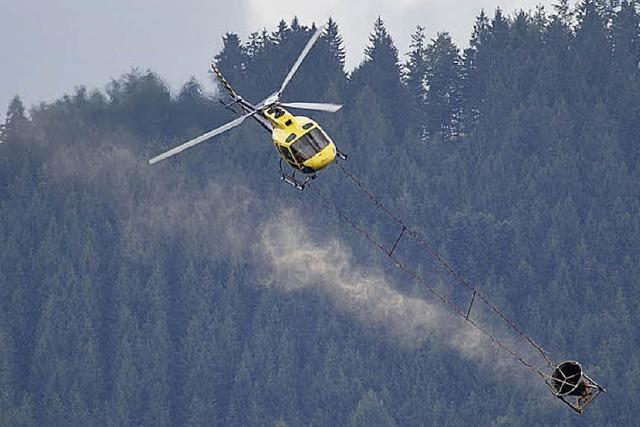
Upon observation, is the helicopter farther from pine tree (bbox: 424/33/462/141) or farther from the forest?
pine tree (bbox: 424/33/462/141)

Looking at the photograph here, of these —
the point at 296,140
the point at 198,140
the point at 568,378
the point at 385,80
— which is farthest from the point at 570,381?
the point at 385,80

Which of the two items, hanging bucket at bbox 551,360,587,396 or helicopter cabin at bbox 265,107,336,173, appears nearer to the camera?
hanging bucket at bbox 551,360,587,396

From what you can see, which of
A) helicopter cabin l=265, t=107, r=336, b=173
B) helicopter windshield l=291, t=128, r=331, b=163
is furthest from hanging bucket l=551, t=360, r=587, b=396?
helicopter windshield l=291, t=128, r=331, b=163

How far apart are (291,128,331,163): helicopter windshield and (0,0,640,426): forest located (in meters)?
70.0

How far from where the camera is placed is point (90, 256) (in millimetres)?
167500

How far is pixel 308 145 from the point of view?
82.1m

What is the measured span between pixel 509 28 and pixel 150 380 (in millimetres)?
50649

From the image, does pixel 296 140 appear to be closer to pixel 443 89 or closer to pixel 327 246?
pixel 327 246

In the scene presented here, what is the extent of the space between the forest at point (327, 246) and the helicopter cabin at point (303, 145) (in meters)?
69.7

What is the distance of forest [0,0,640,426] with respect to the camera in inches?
6147

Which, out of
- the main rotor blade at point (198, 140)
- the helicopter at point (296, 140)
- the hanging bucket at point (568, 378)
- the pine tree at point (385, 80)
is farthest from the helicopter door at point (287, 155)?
the pine tree at point (385, 80)

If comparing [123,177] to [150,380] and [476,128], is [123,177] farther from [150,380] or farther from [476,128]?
[476,128]

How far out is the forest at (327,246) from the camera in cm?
15612

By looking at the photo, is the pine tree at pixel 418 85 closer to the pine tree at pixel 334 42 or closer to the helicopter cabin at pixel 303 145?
the pine tree at pixel 334 42
